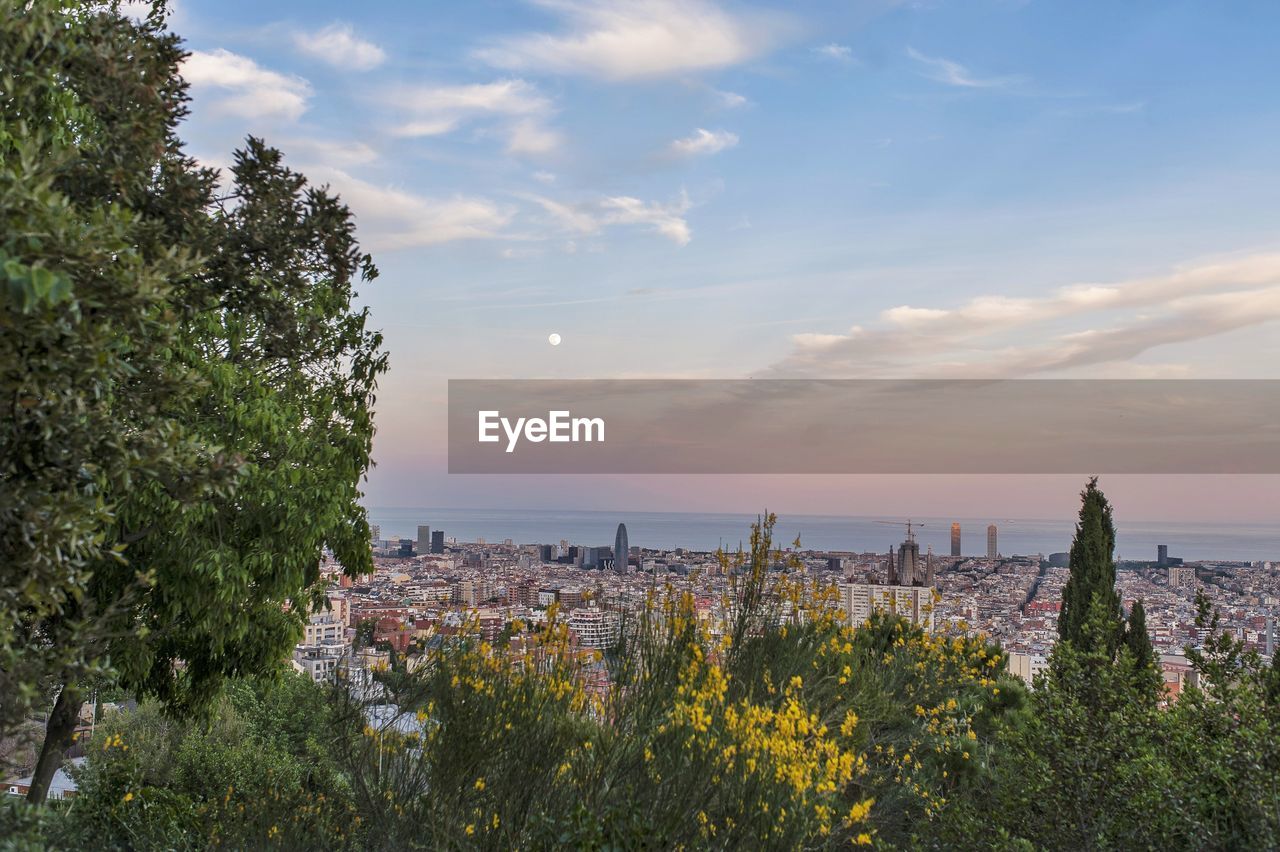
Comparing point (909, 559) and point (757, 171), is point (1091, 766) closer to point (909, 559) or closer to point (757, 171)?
point (757, 171)

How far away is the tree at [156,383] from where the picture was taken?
2.85 meters

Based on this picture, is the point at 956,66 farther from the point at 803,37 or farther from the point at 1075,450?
the point at 1075,450

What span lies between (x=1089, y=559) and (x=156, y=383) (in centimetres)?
1344

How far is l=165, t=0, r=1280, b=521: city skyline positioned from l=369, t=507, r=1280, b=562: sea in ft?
5.20

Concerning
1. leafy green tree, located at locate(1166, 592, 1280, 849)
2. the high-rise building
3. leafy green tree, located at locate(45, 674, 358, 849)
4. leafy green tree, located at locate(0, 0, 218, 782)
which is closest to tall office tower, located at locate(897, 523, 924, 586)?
the high-rise building

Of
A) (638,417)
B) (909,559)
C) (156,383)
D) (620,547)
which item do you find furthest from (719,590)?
(909,559)

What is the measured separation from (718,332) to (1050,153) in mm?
4594

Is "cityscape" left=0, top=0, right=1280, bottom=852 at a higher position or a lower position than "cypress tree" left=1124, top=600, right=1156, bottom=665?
higher

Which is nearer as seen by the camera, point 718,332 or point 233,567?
point 233,567

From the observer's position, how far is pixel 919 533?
50.0 ft

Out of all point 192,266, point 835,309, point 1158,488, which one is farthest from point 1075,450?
point 192,266

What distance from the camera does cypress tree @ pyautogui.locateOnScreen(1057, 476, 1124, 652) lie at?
1359 cm

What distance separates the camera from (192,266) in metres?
3.39

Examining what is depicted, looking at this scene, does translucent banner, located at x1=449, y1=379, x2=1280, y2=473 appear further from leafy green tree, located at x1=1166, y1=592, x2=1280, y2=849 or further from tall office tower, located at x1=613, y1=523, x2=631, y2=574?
leafy green tree, located at x1=1166, y1=592, x2=1280, y2=849
